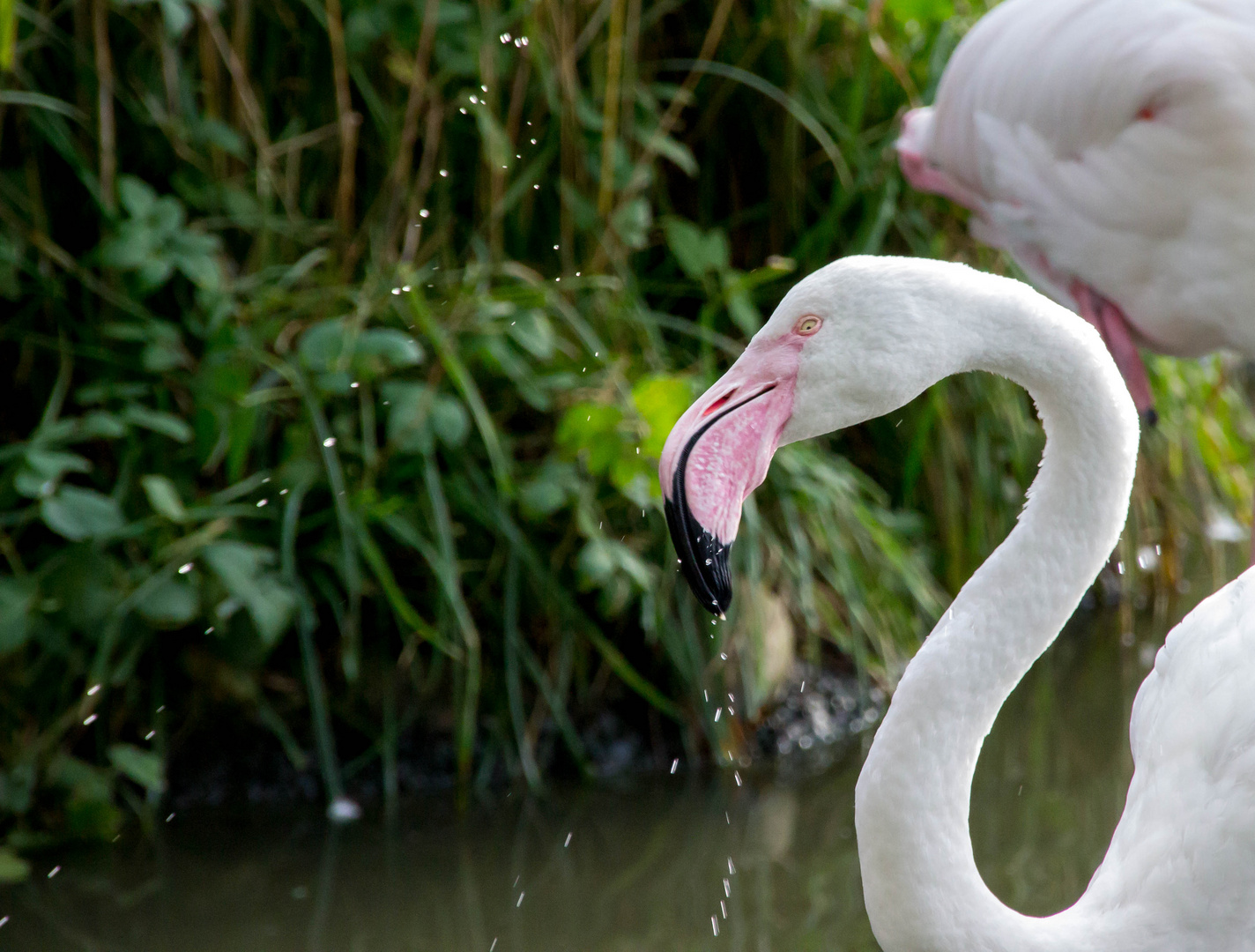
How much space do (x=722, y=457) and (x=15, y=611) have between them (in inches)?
61.9

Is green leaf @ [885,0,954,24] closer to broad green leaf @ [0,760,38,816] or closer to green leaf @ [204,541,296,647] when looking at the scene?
green leaf @ [204,541,296,647]

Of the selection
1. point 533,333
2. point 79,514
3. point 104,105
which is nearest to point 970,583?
point 533,333

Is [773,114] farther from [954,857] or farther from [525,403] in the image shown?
[954,857]

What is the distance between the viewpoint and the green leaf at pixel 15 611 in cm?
256

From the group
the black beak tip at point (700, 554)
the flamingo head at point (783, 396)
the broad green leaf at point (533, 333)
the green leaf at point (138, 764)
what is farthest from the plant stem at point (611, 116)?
the black beak tip at point (700, 554)

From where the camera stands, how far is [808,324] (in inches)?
63.7

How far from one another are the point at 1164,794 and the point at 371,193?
2.36 metres

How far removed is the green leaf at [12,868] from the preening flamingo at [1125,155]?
2252mm

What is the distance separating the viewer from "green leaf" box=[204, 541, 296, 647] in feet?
8.71

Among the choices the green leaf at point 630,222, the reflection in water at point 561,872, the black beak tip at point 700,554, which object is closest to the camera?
the black beak tip at point 700,554

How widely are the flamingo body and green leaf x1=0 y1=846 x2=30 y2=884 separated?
7.39 feet

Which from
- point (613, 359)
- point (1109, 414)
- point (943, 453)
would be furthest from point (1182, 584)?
point (1109, 414)

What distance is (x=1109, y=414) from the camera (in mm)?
1618

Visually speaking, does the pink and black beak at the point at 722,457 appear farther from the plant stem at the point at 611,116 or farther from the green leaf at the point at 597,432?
the plant stem at the point at 611,116
